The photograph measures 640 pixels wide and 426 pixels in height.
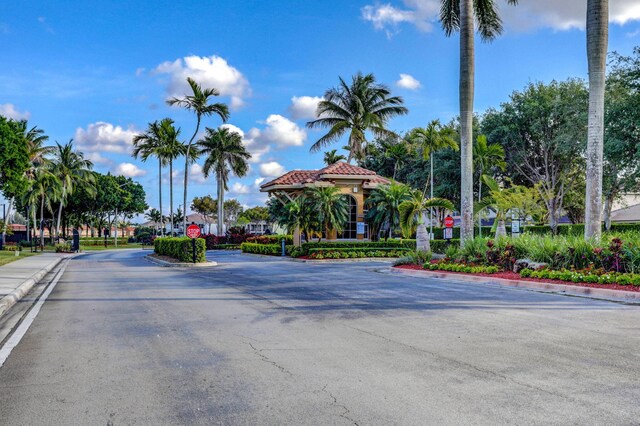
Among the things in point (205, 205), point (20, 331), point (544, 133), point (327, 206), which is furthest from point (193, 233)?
point (205, 205)

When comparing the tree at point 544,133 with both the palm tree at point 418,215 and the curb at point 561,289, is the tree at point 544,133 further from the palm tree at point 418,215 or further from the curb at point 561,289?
the curb at point 561,289

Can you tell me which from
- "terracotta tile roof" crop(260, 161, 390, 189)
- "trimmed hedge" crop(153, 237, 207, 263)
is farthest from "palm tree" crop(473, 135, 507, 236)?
"trimmed hedge" crop(153, 237, 207, 263)

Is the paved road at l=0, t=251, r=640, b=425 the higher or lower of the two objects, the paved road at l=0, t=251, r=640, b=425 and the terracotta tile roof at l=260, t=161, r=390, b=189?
the lower

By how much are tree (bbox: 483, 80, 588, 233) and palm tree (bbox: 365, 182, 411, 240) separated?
13.2 m

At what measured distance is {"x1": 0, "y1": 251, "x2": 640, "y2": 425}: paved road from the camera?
458 centimetres

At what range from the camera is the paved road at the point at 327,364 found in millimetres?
4582

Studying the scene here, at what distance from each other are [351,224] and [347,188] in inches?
93.1

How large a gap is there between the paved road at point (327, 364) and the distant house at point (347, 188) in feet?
76.6

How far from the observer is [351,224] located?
35.2 meters

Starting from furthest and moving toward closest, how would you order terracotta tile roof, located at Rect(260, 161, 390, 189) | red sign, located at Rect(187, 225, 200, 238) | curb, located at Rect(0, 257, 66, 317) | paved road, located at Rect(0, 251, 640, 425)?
terracotta tile roof, located at Rect(260, 161, 390, 189), red sign, located at Rect(187, 225, 200, 238), curb, located at Rect(0, 257, 66, 317), paved road, located at Rect(0, 251, 640, 425)

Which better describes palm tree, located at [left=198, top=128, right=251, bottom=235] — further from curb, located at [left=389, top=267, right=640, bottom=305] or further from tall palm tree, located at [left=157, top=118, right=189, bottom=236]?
curb, located at [left=389, top=267, right=640, bottom=305]

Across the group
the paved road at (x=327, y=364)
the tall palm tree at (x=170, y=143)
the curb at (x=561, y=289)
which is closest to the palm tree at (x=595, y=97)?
the curb at (x=561, y=289)

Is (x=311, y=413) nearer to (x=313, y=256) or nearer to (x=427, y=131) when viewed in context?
(x=313, y=256)

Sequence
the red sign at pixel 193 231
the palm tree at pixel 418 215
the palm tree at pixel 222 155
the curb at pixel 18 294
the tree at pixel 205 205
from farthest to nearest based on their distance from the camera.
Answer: the tree at pixel 205 205 < the palm tree at pixel 222 155 < the red sign at pixel 193 231 < the palm tree at pixel 418 215 < the curb at pixel 18 294
